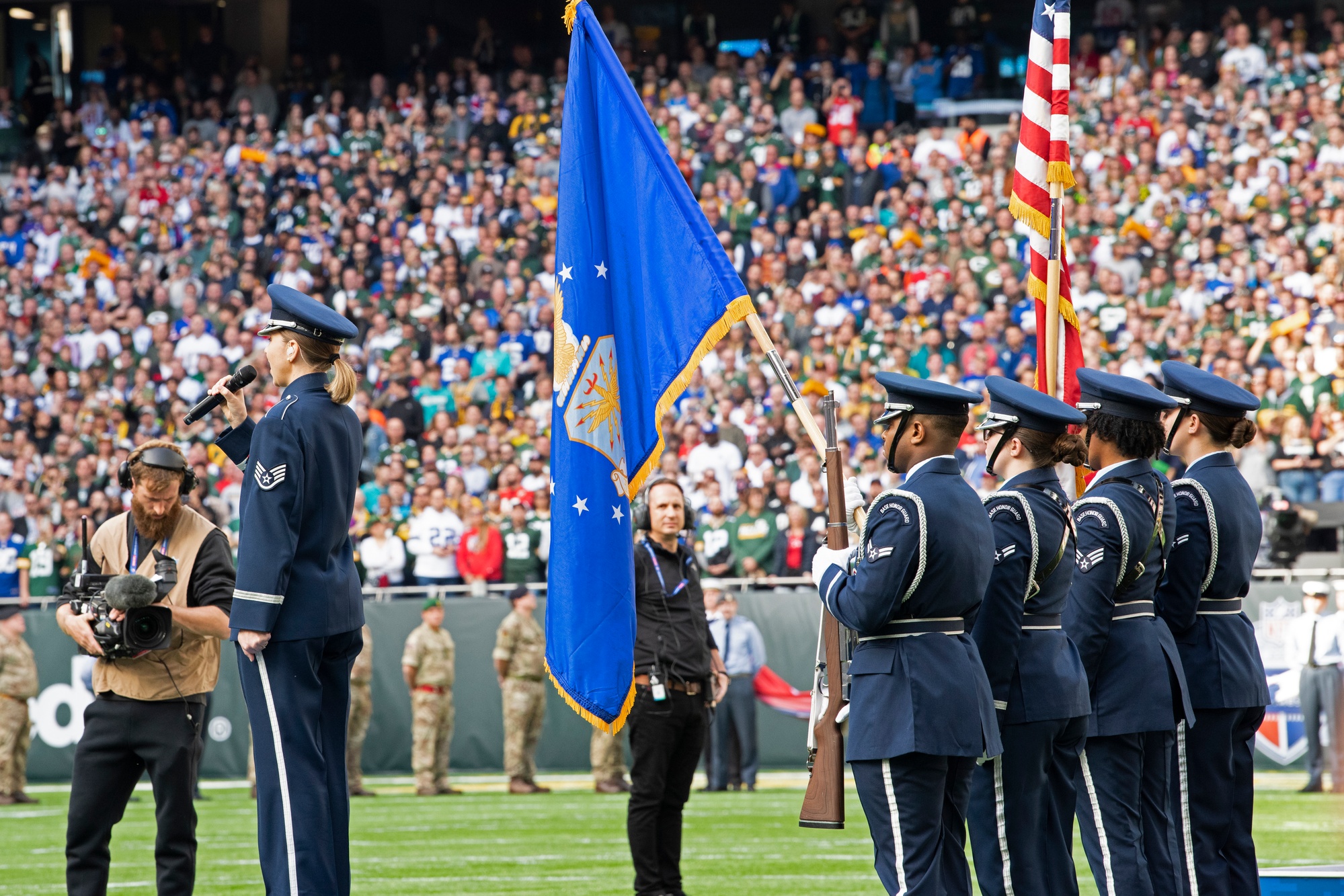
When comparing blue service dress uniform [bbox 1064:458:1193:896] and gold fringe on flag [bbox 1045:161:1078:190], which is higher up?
gold fringe on flag [bbox 1045:161:1078:190]

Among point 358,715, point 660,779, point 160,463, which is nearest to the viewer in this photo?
point 160,463

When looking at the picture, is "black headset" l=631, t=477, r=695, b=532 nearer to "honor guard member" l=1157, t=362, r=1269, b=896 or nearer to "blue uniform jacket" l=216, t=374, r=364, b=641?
"honor guard member" l=1157, t=362, r=1269, b=896

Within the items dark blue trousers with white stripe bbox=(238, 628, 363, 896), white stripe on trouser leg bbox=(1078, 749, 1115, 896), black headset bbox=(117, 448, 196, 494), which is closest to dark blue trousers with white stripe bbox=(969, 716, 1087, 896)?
white stripe on trouser leg bbox=(1078, 749, 1115, 896)

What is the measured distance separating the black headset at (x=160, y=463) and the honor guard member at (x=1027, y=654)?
3.15m

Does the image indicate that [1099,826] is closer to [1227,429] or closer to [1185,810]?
[1185,810]

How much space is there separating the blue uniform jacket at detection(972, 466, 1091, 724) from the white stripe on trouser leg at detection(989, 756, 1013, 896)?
0.67 feet

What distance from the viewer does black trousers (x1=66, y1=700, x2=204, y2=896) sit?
6695mm

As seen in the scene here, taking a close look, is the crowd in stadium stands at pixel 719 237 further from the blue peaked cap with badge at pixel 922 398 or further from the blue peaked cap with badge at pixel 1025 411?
the blue peaked cap with badge at pixel 922 398

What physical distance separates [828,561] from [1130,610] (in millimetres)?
1599

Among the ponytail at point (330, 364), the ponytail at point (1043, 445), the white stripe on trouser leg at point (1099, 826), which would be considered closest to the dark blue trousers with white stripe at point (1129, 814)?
the white stripe on trouser leg at point (1099, 826)

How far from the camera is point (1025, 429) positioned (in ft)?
21.1

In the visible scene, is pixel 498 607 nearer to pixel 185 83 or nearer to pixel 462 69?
pixel 462 69

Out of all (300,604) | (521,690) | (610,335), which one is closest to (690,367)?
(610,335)

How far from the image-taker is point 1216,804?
22.9 feet
